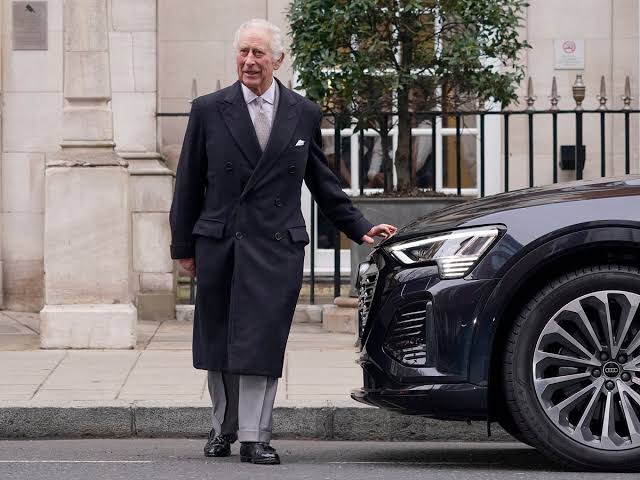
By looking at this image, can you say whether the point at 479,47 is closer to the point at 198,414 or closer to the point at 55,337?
the point at 55,337

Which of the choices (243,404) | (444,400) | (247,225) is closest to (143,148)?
(247,225)

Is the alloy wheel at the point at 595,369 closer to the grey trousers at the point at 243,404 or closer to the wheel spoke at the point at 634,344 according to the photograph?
the wheel spoke at the point at 634,344

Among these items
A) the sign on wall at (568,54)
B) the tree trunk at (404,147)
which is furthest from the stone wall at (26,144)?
the sign on wall at (568,54)

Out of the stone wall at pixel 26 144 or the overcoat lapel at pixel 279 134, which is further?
the stone wall at pixel 26 144

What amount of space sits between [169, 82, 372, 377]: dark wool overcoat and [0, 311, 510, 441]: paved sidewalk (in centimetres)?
122

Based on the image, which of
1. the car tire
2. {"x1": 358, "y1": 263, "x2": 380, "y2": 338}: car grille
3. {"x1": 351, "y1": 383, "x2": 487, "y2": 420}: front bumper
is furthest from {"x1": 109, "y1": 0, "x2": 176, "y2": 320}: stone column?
the car tire

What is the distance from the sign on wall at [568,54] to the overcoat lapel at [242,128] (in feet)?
26.0

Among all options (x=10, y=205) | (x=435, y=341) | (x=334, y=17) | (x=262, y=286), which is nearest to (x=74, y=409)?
(x=262, y=286)

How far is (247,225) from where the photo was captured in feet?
22.2

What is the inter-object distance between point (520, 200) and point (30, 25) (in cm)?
753

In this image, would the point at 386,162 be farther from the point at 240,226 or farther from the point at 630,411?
the point at 630,411

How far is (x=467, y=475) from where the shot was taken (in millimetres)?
6348

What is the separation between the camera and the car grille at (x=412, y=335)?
635cm

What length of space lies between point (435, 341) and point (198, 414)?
2060 mm
